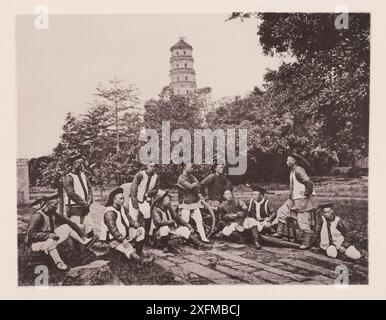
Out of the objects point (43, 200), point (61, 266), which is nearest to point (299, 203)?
point (61, 266)

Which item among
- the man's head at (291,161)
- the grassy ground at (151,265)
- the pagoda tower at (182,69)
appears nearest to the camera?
the pagoda tower at (182,69)

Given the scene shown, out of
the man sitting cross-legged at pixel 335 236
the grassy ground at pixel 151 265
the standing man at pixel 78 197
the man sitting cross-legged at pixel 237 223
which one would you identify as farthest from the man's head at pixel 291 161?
the standing man at pixel 78 197

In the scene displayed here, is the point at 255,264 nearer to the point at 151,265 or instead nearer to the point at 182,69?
the point at 151,265

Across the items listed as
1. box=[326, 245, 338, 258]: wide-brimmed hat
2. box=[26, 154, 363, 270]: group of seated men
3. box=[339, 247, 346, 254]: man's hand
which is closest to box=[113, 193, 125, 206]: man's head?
box=[26, 154, 363, 270]: group of seated men

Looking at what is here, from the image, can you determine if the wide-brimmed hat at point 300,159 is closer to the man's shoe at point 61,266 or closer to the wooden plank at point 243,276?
the wooden plank at point 243,276

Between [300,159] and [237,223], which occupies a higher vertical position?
[300,159]

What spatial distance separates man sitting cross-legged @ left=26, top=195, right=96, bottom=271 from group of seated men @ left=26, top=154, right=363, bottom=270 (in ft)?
0.04

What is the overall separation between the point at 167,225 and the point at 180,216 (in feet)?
0.62

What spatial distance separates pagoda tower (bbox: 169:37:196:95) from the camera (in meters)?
5.55

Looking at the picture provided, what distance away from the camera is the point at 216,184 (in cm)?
575

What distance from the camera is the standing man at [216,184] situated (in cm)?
572

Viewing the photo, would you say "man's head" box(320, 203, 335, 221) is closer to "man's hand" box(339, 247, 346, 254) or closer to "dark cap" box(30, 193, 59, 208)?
"man's hand" box(339, 247, 346, 254)

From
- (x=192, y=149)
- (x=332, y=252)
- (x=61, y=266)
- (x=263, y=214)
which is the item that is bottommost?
(x=61, y=266)

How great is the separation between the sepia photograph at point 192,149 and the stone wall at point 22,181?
16mm
